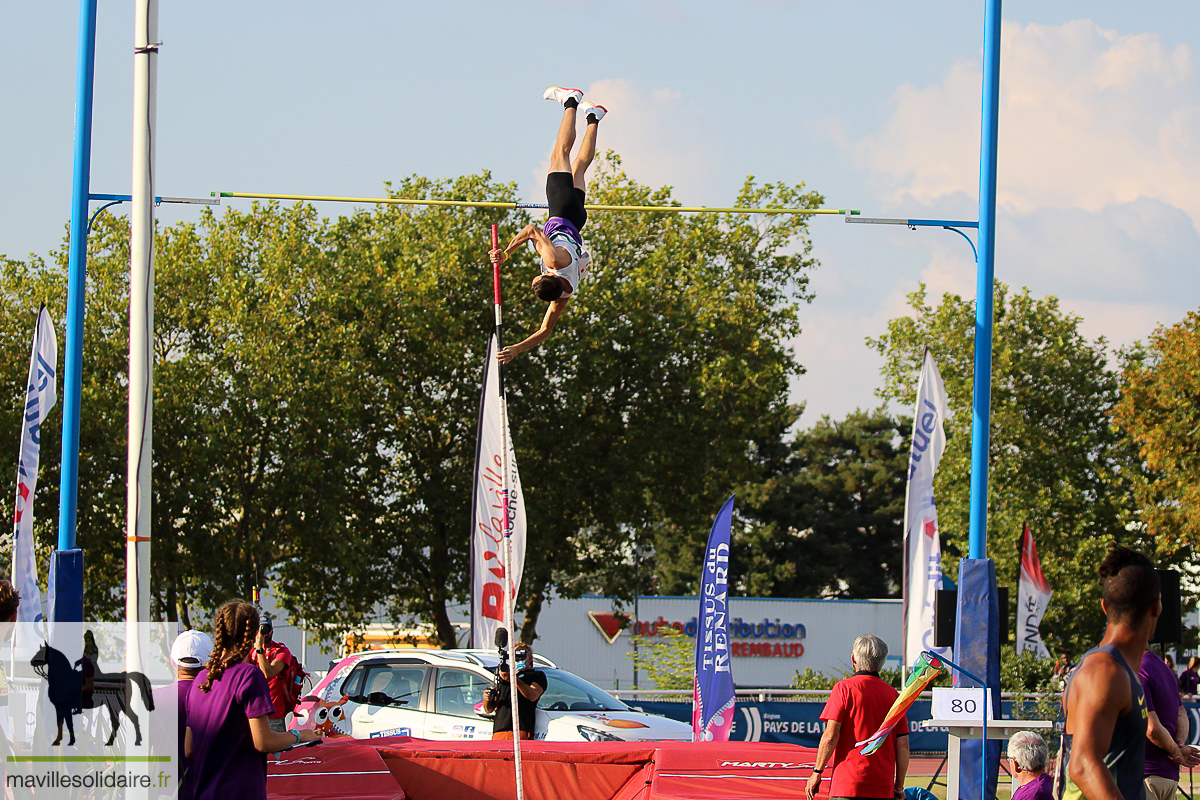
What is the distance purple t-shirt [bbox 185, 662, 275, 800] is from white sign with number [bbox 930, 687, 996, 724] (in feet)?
17.4

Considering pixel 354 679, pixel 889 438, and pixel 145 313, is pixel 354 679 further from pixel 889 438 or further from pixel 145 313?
pixel 889 438

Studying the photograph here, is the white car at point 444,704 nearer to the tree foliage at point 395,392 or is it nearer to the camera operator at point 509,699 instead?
the camera operator at point 509,699

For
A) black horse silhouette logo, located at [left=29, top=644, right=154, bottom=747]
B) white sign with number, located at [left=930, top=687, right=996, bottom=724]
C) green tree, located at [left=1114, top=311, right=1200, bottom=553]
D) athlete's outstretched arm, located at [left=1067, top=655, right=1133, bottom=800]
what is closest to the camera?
athlete's outstretched arm, located at [left=1067, top=655, right=1133, bottom=800]

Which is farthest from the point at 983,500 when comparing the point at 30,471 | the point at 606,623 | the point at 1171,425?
the point at 606,623

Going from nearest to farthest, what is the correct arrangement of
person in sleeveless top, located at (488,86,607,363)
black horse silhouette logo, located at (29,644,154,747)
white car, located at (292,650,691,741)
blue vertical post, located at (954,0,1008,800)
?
black horse silhouette logo, located at (29,644,154,747)
person in sleeveless top, located at (488,86,607,363)
blue vertical post, located at (954,0,1008,800)
white car, located at (292,650,691,741)

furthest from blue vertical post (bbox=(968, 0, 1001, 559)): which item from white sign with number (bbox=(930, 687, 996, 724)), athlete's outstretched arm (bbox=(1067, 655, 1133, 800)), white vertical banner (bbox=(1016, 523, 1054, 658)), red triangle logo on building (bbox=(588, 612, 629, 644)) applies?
red triangle logo on building (bbox=(588, 612, 629, 644))

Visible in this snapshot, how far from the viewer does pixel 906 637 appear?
1201cm

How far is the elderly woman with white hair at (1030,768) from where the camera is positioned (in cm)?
673

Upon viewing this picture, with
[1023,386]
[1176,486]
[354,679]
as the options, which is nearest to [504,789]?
[354,679]

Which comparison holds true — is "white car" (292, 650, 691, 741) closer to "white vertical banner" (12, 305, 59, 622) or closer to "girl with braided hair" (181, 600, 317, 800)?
"white vertical banner" (12, 305, 59, 622)

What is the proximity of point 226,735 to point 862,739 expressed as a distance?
3.47 m

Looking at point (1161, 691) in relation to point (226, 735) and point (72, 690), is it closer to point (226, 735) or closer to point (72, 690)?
point (226, 735)

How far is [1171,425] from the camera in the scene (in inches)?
1155

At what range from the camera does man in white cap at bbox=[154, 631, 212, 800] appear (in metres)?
5.50
